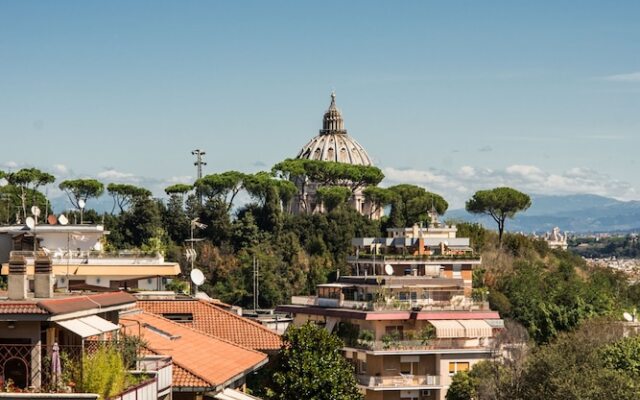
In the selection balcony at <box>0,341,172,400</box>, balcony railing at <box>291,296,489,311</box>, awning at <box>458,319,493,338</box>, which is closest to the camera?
balcony at <box>0,341,172,400</box>

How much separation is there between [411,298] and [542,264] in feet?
156

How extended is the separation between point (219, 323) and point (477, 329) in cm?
1742

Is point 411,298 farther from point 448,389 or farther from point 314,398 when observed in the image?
point 314,398

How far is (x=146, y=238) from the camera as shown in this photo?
363 ft

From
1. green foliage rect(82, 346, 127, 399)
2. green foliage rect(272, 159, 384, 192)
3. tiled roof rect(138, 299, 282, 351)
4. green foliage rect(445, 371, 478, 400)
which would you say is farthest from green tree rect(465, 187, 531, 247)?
green foliage rect(82, 346, 127, 399)

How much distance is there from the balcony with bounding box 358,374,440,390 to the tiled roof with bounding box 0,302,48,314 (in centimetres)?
3626

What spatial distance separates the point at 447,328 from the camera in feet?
190

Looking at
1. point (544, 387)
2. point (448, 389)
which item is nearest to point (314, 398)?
point (544, 387)

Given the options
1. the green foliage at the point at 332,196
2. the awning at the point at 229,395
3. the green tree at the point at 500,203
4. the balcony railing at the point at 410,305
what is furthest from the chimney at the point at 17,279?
the green foliage at the point at 332,196

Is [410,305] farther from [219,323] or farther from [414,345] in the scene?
[219,323]

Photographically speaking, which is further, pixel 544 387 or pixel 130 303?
pixel 544 387

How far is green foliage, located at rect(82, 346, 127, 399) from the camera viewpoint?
20.0m

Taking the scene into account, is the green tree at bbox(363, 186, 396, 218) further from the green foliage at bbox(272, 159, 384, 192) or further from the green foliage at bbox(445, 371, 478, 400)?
the green foliage at bbox(445, 371, 478, 400)

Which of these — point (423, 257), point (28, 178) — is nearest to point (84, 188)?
point (28, 178)
